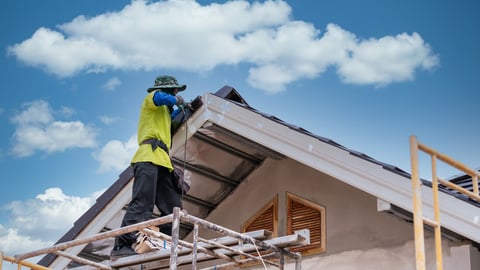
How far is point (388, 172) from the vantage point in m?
8.66

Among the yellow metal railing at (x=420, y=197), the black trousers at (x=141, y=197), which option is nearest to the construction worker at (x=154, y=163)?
the black trousers at (x=141, y=197)

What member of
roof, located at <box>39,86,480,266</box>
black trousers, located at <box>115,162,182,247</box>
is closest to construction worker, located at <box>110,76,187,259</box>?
black trousers, located at <box>115,162,182,247</box>

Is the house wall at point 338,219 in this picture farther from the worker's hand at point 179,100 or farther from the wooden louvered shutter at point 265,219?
the worker's hand at point 179,100

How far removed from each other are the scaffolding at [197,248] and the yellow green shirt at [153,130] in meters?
0.93

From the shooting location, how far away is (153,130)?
10125 millimetres

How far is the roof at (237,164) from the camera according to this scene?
28.0 ft

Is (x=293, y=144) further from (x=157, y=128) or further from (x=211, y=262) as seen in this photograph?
(x=211, y=262)

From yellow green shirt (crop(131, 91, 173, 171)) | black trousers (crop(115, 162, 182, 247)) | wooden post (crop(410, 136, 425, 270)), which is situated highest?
yellow green shirt (crop(131, 91, 173, 171))

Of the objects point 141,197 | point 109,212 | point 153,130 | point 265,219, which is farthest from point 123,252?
point 265,219

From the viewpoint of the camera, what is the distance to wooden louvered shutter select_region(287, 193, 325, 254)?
33.8 feet

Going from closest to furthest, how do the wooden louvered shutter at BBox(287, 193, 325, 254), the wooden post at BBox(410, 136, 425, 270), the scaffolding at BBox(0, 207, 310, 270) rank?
1. the wooden post at BBox(410, 136, 425, 270)
2. the scaffolding at BBox(0, 207, 310, 270)
3. the wooden louvered shutter at BBox(287, 193, 325, 254)

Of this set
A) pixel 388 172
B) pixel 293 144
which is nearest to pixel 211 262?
pixel 293 144

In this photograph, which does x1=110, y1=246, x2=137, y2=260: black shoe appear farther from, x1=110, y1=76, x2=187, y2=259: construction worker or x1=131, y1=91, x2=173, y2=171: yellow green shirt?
x1=131, y1=91, x2=173, y2=171: yellow green shirt

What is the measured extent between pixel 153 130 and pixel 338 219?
2.19 metres
